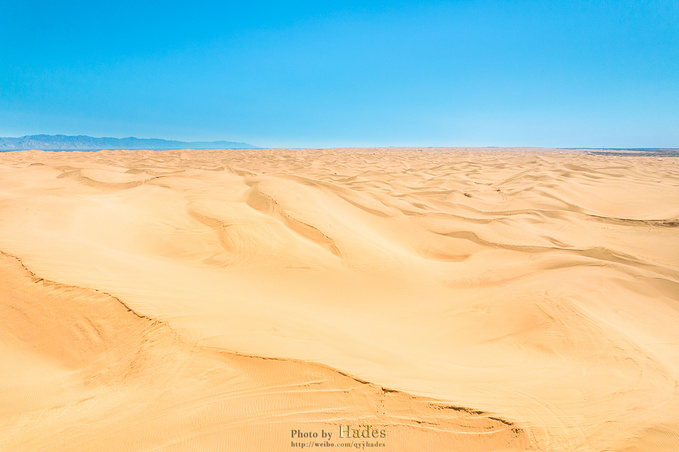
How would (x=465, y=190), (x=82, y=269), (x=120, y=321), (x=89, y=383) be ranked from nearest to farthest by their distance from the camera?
(x=89, y=383) < (x=120, y=321) < (x=82, y=269) < (x=465, y=190)

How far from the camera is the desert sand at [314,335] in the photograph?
96.6 inches

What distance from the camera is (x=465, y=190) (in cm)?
1770

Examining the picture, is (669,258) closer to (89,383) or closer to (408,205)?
(408,205)

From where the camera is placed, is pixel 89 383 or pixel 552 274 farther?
pixel 552 274

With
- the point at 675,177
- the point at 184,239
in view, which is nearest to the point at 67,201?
the point at 184,239

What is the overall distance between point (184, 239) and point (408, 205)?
874 cm

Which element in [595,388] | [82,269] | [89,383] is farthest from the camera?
[82,269]

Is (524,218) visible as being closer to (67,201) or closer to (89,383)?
(89,383)

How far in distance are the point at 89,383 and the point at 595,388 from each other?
4.92 meters

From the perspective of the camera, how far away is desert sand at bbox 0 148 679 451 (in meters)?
2.45

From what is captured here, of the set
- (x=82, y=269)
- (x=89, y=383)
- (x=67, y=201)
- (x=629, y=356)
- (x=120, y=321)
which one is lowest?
(x=629, y=356)

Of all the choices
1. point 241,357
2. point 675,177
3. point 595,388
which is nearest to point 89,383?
point 241,357

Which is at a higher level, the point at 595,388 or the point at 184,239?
the point at 184,239

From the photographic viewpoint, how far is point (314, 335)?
Answer: 367cm
